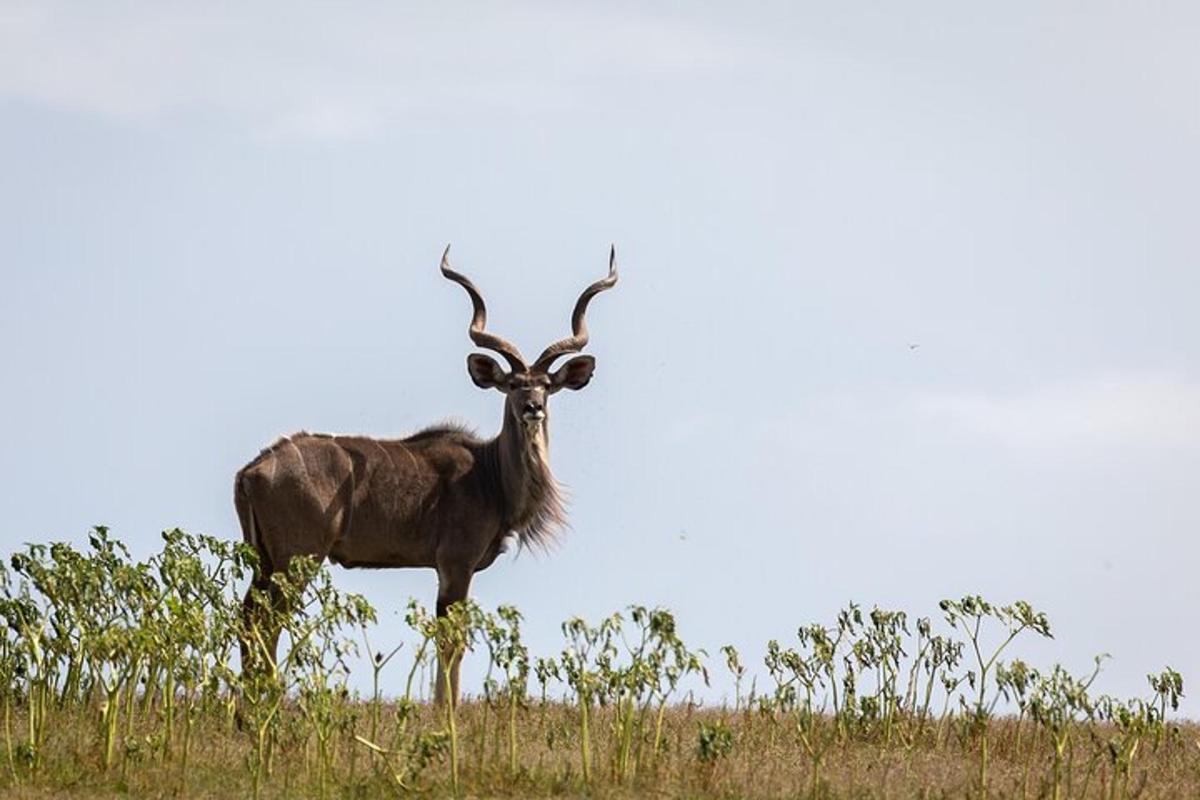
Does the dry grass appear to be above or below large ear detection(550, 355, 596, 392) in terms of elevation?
below

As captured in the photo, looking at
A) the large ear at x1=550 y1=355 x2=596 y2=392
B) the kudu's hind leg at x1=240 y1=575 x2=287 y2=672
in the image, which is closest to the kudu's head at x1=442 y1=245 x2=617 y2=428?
the large ear at x1=550 y1=355 x2=596 y2=392

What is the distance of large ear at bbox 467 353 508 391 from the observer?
1877cm

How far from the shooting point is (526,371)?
733 inches

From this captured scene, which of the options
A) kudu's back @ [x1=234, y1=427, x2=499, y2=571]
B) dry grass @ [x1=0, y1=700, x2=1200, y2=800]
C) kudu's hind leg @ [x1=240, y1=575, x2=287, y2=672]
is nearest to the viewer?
dry grass @ [x1=0, y1=700, x2=1200, y2=800]

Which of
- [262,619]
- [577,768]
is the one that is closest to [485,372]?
[262,619]

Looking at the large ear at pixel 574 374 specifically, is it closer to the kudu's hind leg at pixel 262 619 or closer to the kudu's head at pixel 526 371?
the kudu's head at pixel 526 371

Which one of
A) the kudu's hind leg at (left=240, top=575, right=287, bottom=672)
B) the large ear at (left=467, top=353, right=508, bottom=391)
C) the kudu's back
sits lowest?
the kudu's hind leg at (left=240, top=575, right=287, bottom=672)

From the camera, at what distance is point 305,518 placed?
17.0 meters

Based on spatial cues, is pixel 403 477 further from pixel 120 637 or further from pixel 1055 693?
pixel 1055 693

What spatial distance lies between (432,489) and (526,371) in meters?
1.36

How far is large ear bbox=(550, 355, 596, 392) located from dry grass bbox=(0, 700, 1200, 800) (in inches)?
163

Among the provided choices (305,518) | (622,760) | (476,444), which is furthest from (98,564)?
(476,444)

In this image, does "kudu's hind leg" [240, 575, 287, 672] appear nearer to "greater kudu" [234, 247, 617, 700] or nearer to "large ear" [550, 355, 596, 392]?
"greater kudu" [234, 247, 617, 700]

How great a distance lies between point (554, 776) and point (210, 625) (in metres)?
2.50
